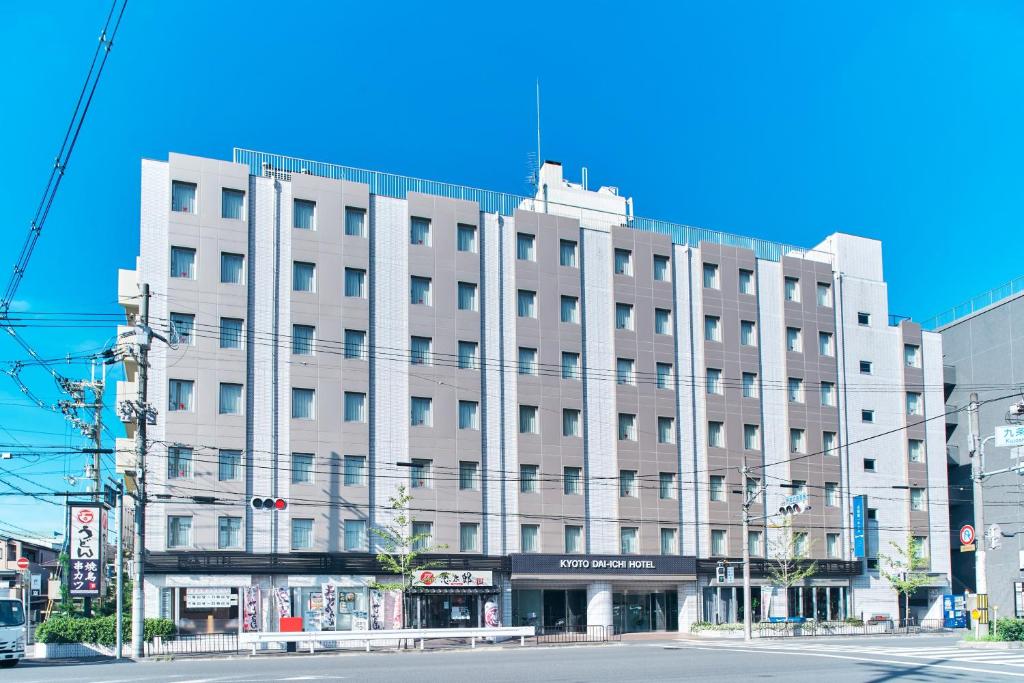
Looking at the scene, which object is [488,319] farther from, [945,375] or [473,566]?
[945,375]

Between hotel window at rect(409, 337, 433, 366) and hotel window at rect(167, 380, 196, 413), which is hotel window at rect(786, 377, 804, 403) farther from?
hotel window at rect(167, 380, 196, 413)

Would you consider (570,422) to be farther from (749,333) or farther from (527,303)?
(749,333)

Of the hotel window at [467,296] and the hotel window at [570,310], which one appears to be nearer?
the hotel window at [467,296]

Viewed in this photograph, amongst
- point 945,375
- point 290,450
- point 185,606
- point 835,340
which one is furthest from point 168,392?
point 945,375

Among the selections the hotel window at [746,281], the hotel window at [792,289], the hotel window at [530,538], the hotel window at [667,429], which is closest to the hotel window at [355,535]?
the hotel window at [530,538]

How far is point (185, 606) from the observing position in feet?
150

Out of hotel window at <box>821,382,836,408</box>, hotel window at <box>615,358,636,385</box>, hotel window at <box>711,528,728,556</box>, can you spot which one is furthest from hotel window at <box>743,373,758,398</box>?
hotel window at <box>711,528,728,556</box>

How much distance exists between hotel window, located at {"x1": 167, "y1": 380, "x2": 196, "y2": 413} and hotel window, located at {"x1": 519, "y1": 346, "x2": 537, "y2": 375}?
16.8 metres

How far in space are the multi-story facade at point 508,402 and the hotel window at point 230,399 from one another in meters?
0.12

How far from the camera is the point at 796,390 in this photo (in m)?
62.1

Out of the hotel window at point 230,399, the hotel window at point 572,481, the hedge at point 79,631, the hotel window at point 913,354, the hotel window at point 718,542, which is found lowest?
the hedge at point 79,631

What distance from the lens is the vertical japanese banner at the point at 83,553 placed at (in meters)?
39.2

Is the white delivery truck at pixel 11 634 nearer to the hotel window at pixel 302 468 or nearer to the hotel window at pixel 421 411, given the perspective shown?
the hotel window at pixel 302 468

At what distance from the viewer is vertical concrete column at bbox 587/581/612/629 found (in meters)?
53.9
